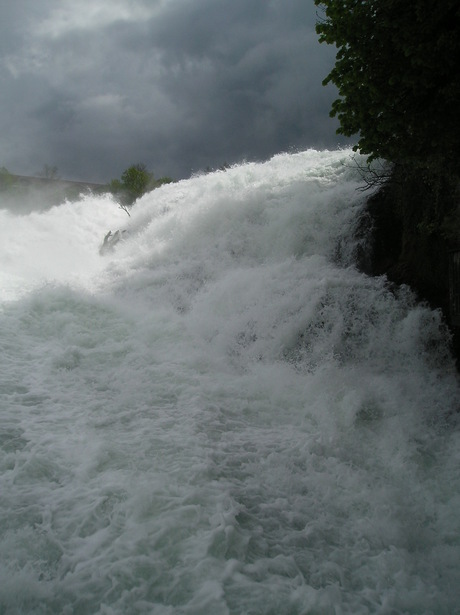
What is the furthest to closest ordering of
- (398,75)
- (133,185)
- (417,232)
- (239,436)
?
(133,185) → (417,232) → (239,436) → (398,75)

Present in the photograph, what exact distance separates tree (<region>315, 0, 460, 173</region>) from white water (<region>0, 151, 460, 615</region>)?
10.5 feet

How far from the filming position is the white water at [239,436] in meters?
3.65

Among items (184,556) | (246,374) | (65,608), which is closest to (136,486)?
(184,556)

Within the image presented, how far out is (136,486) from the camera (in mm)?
4617

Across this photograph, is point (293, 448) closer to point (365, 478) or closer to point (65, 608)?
point (365, 478)

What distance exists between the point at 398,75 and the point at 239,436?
5.03m

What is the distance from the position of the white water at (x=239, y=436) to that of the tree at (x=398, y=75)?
126 inches

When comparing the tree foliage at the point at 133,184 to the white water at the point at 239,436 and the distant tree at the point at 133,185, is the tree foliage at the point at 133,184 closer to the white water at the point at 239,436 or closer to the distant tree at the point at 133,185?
the distant tree at the point at 133,185

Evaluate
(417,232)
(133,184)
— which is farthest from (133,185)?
Result: (417,232)

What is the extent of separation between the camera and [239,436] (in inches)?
234

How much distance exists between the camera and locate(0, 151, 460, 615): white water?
3652 millimetres

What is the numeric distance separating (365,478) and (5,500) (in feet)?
13.1

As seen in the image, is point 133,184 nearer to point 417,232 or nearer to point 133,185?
point 133,185

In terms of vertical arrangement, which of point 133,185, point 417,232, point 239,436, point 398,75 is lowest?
point 239,436
